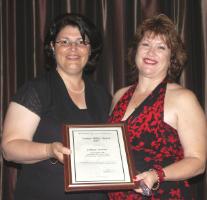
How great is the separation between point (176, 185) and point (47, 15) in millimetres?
1471

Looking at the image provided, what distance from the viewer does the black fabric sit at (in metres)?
2.04

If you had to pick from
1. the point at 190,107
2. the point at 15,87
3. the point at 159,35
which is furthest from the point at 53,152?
the point at 15,87

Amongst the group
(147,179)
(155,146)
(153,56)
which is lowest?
(147,179)

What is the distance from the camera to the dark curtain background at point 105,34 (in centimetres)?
274

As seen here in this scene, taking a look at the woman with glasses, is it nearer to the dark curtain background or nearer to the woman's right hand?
the woman's right hand

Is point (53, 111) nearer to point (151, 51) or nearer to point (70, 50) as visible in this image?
point (70, 50)

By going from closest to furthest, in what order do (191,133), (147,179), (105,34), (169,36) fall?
(147,179), (191,133), (169,36), (105,34)

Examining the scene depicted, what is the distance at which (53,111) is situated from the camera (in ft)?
6.81

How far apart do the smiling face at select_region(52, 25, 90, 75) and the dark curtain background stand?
1.91ft

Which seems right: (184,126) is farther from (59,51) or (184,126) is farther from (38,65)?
(38,65)

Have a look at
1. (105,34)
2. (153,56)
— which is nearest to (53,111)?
(153,56)

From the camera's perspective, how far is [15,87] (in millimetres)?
2811

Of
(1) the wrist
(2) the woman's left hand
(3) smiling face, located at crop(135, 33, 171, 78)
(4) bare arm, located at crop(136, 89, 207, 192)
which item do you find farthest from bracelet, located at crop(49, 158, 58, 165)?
(3) smiling face, located at crop(135, 33, 171, 78)

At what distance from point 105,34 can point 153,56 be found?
0.69 meters
